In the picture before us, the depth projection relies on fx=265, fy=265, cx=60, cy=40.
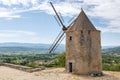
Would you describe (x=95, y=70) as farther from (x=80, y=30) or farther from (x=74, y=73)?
(x=80, y=30)

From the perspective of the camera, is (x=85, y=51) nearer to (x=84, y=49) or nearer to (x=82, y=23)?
(x=84, y=49)

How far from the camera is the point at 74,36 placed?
944 inches

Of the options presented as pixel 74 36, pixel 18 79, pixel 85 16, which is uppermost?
pixel 85 16

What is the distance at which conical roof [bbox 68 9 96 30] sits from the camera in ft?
78.8

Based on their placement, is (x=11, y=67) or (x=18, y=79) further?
(x=11, y=67)

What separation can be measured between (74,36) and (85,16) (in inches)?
94.3

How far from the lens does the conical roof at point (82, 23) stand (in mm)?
24028

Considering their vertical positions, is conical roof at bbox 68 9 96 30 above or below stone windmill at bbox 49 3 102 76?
above

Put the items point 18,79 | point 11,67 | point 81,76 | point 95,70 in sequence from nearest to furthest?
point 18,79, point 81,76, point 95,70, point 11,67

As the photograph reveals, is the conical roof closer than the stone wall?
No

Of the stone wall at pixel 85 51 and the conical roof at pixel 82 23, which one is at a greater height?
the conical roof at pixel 82 23

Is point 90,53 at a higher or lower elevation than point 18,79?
higher

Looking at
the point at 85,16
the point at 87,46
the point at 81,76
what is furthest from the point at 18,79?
the point at 85,16

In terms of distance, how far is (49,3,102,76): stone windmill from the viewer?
2350 centimetres
